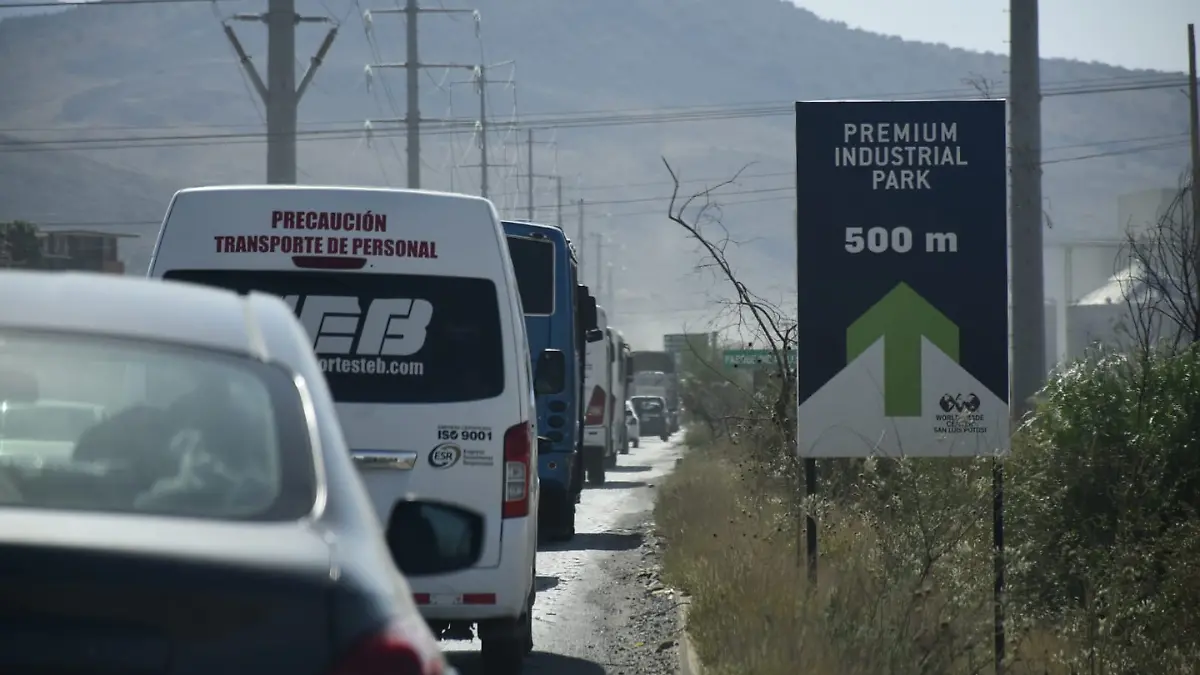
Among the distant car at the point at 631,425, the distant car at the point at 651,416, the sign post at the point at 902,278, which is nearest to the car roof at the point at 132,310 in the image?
the sign post at the point at 902,278

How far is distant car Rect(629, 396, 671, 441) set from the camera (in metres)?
76.1

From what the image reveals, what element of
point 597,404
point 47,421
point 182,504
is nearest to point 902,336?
point 47,421

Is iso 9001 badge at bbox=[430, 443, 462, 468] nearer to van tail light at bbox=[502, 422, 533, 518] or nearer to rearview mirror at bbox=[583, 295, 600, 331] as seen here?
van tail light at bbox=[502, 422, 533, 518]

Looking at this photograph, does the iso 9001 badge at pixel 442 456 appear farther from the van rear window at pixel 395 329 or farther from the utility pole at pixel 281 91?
the utility pole at pixel 281 91

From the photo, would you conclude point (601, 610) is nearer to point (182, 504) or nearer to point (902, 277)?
point (902, 277)

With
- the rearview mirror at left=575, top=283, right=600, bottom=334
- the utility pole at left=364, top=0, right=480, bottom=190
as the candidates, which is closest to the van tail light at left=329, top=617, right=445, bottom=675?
the rearview mirror at left=575, top=283, right=600, bottom=334

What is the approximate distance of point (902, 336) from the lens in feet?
29.8

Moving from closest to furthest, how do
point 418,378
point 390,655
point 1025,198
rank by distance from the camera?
point 390,655 → point 418,378 → point 1025,198

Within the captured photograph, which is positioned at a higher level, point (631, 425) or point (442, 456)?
point (442, 456)

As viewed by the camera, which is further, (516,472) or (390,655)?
(516,472)

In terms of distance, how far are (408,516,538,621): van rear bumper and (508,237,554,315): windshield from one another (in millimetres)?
10060

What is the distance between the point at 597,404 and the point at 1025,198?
14.7 meters

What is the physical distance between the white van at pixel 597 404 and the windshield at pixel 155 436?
1056 inches

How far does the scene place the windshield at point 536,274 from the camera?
59.9 ft
